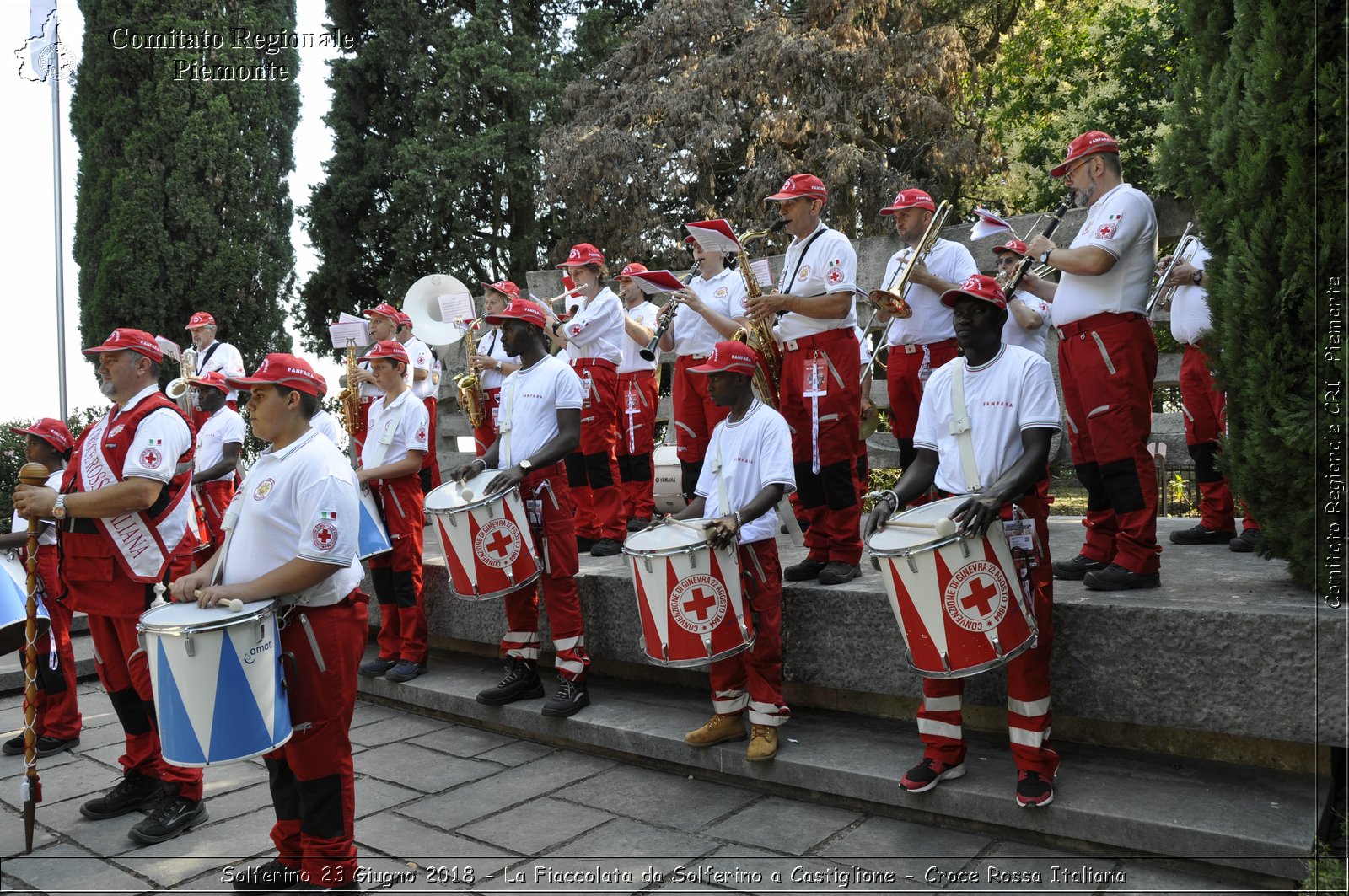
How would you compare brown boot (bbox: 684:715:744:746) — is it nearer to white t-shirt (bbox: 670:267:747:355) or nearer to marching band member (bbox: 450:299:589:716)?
marching band member (bbox: 450:299:589:716)

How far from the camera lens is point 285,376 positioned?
3.92 meters

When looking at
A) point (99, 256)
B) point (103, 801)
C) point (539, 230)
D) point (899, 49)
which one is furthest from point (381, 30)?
point (103, 801)

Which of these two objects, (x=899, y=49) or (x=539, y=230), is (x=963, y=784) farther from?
(x=539, y=230)

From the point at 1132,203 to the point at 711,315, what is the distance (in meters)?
2.41

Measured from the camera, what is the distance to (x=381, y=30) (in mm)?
21234

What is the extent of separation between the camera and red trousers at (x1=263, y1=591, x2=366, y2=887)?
3836 mm

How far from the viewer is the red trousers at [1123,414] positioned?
14.3ft

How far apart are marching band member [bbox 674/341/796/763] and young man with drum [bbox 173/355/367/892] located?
167 centimetres

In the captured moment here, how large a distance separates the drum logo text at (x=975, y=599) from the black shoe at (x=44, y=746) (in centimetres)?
535

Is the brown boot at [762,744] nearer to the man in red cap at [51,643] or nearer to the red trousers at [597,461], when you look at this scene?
the red trousers at [597,461]

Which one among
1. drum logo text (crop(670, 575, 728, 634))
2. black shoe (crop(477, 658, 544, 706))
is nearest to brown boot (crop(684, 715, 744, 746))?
drum logo text (crop(670, 575, 728, 634))


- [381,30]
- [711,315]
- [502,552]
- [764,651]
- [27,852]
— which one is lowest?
[27,852]

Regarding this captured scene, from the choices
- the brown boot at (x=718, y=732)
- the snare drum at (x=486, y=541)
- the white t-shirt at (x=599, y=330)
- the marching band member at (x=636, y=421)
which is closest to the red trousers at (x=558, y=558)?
the snare drum at (x=486, y=541)

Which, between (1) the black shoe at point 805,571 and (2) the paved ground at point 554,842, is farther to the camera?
(1) the black shoe at point 805,571
